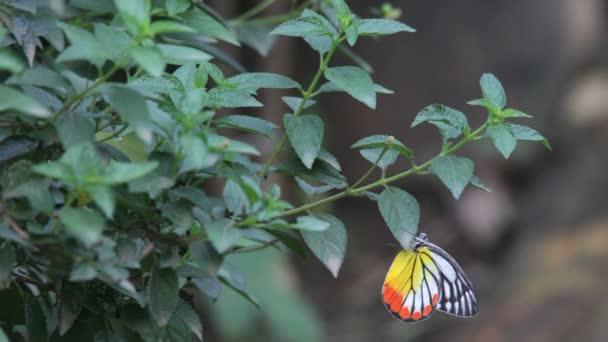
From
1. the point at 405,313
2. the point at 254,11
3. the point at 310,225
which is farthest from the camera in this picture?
the point at 254,11

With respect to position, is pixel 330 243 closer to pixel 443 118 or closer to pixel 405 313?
pixel 443 118

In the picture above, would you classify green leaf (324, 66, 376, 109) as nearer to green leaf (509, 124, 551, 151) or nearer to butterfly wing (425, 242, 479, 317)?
green leaf (509, 124, 551, 151)

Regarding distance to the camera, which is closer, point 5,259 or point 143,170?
point 143,170

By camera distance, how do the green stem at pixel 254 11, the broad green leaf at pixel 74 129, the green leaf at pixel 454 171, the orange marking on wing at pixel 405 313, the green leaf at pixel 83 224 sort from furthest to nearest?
1. the green stem at pixel 254 11
2. the orange marking on wing at pixel 405 313
3. the green leaf at pixel 454 171
4. the broad green leaf at pixel 74 129
5. the green leaf at pixel 83 224

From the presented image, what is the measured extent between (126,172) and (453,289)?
817mm

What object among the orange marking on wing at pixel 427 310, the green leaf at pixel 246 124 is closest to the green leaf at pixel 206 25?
the green leaf at pixel 246 124

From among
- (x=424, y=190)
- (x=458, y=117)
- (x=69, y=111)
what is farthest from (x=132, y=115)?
(x=424, y=190)

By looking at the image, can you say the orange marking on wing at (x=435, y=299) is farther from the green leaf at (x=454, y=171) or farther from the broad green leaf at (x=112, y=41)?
the broad green leaf at (x=112, y=41)

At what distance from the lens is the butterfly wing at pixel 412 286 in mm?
1358

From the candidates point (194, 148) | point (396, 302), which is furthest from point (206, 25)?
point (396, 302)

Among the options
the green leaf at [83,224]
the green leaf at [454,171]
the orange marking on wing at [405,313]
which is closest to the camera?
the green leaf at [83,224]

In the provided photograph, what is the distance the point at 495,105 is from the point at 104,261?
0.52 metres

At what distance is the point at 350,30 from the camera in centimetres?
101

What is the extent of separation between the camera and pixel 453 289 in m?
1.45
